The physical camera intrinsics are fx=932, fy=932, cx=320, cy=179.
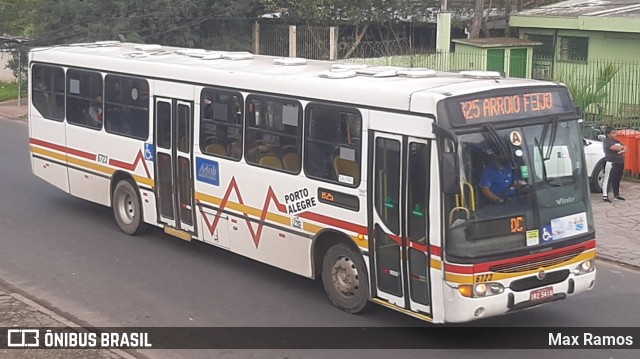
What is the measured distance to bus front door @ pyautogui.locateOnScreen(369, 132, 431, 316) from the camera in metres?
9.25

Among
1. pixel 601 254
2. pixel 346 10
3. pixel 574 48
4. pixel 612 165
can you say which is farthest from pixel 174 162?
pixel 346 10

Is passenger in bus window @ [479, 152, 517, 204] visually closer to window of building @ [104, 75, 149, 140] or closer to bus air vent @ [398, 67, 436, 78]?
bus air vent @ [398, 67, 436, 78]

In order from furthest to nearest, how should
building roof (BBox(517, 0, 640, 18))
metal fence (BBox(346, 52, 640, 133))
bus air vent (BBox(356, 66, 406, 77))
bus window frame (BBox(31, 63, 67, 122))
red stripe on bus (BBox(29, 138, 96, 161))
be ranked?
building roof (BBox(517, 0, 640, 18)) < metal fence (BBox(346, 52, 640, 133)) < bus window frame (BBox(31, 63, 67, 122)) < red stripe on bus (BBox(29, 138, 96, 161)) < bus air vent (BBox(356, 66, 406, 77))

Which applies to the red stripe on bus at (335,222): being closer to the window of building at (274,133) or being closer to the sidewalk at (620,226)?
the window of building at (274,133)

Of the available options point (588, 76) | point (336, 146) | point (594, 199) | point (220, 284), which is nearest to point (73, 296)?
point (220, 284)

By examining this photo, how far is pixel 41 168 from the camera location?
16.3 m

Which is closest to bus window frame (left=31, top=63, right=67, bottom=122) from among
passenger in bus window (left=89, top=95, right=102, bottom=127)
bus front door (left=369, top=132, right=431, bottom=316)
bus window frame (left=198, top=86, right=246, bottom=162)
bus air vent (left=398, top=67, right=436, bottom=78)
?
passenger in bus window (left=89, top=95, right=102, bottom=127)

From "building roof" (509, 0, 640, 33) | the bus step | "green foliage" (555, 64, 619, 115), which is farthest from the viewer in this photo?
"building roof" (509, 0, 640, 33)

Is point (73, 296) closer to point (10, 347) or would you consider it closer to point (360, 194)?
point (10, 347)

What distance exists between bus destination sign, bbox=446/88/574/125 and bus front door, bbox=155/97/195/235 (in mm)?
4753

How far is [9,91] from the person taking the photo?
37.6 m

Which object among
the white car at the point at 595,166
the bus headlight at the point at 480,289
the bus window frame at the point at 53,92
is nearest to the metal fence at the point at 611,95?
the white car at the point at 595,166

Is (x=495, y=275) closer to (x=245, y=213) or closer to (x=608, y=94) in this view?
(x=245, y=213)

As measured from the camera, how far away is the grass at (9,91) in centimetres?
3591
